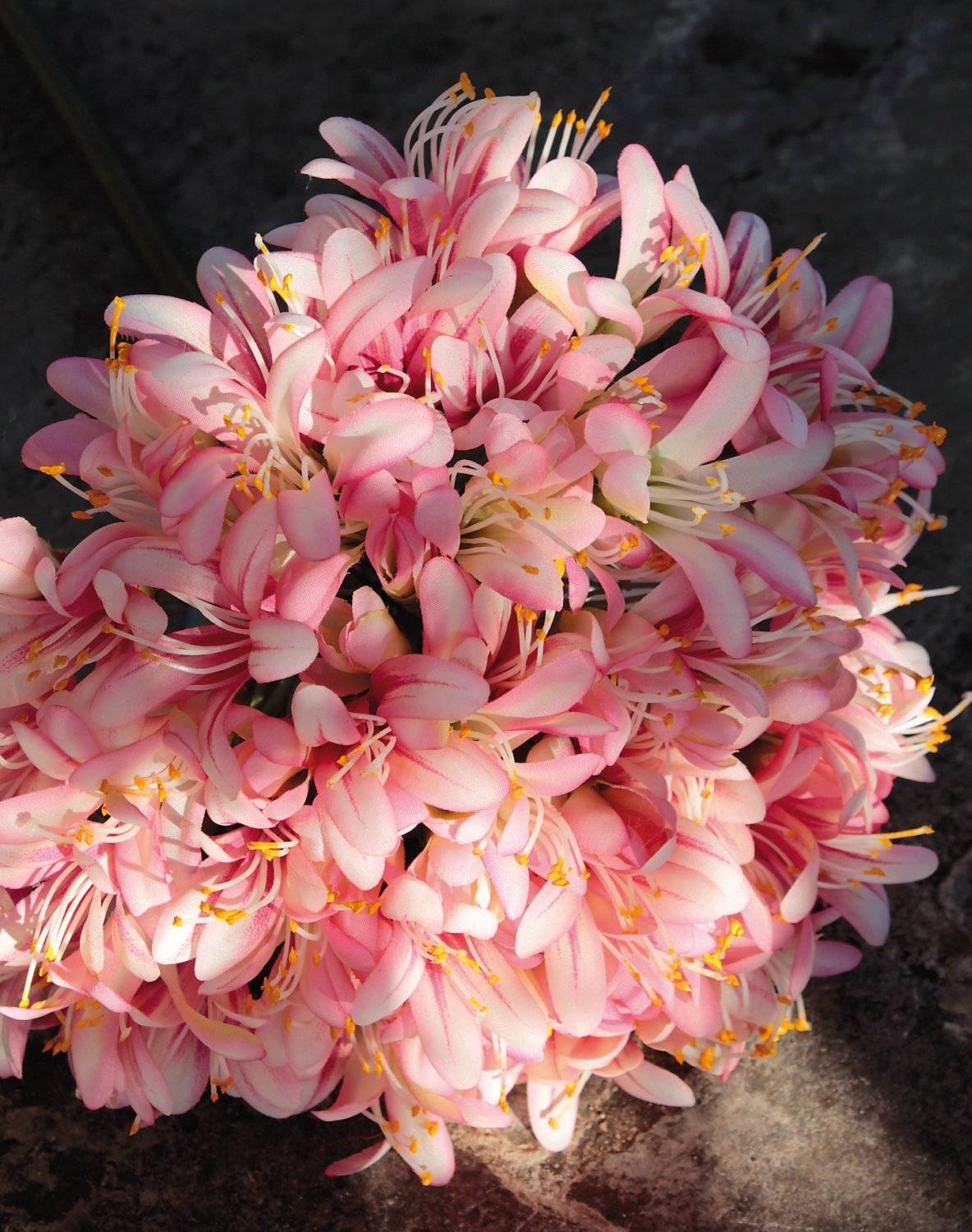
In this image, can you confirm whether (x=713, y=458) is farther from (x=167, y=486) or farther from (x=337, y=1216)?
(x=337, y=1216)

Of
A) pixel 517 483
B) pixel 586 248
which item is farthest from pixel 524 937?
pixel 586 248

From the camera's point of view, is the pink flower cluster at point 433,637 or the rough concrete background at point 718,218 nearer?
the pink flower cluster at point 433,637

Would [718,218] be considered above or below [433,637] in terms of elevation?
below

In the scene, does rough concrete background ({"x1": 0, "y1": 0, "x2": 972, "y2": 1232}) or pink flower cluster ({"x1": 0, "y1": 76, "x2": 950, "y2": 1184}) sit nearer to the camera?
pink flower cluster ({"x1": 0, "y1": 76, "x2": 950, "y2": 1184})

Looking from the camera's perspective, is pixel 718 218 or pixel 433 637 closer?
pixel 433 637
